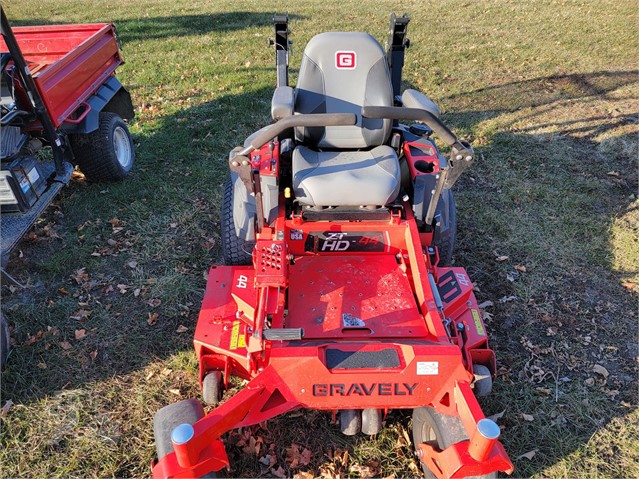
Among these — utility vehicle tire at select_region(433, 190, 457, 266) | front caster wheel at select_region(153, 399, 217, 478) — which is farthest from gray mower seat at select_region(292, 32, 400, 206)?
front caster wheel at select_region(153, 399, 217, 478)

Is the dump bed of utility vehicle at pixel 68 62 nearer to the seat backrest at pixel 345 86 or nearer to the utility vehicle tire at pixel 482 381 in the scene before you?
the seat backrest at pixel 345 86

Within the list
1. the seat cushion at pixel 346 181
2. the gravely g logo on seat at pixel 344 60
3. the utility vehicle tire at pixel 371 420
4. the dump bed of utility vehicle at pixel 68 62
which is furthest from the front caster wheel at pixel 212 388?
the dump bed of utility vehicle at pixel 68 62

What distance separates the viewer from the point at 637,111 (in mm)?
6980

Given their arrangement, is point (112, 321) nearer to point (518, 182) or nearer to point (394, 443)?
point (394, 443)

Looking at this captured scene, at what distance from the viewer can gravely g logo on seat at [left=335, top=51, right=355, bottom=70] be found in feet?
12.2

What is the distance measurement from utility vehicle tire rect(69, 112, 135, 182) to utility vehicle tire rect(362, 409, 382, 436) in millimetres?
3712

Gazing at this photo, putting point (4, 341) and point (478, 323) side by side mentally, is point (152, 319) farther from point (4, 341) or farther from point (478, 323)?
point (478, 323)

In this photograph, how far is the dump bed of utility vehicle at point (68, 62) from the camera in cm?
420

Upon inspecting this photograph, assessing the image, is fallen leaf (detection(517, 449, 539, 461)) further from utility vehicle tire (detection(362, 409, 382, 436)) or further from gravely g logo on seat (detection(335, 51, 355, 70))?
gravely g logo on seat (detection(335, 51, 355, 70))

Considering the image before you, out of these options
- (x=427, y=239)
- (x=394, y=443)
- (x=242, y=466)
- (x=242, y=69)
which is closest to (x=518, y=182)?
(x=427, y=239)

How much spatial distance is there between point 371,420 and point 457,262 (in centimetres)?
197

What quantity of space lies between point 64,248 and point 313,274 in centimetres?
247

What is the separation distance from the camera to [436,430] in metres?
2.46

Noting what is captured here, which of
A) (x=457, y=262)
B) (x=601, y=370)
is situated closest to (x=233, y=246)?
(x=457, y=262)
